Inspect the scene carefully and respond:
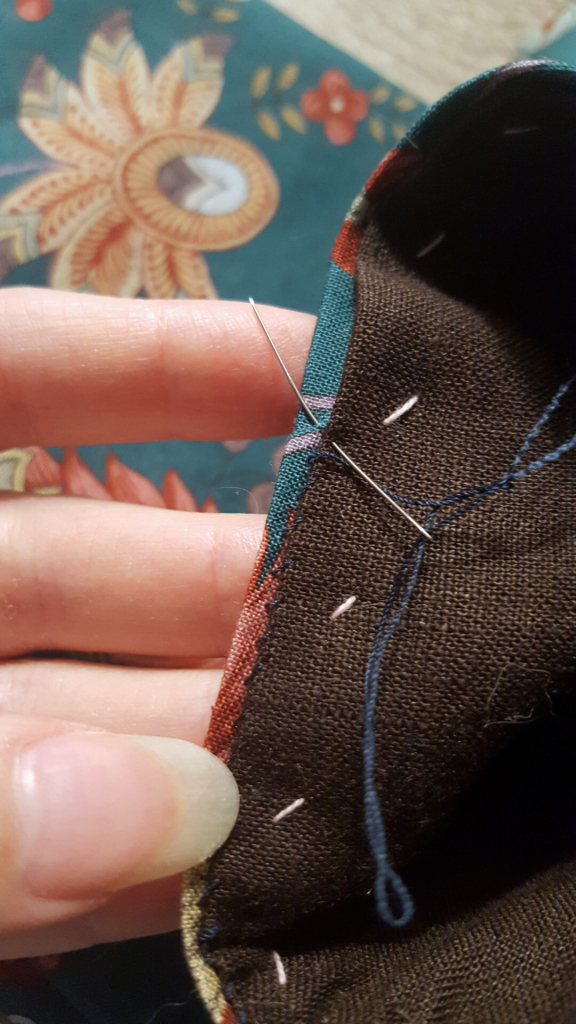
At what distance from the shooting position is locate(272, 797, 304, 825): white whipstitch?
0.72m

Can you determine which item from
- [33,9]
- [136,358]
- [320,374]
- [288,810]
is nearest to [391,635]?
[288,810]

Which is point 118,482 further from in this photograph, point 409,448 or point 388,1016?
point 388,1016

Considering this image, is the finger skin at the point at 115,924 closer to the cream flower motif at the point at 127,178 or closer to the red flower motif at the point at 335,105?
the cream flower motif at the point at 127,178

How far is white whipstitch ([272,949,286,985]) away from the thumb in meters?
0.13

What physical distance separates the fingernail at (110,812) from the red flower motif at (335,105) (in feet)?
4.97

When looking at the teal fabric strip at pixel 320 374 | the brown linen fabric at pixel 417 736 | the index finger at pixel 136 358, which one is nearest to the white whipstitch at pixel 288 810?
the brown linen fabric at pixel 417 736

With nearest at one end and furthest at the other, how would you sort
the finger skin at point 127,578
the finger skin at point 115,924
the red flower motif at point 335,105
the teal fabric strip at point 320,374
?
the teal fabric strip at point 320,374
the finger skin at point 115,924
the finger skin at point 127,578
the red flower motif at point 335,105

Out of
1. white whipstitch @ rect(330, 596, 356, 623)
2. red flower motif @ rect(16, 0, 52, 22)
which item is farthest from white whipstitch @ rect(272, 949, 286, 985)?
red flower motif @ rect(16, 0, 52, 22)

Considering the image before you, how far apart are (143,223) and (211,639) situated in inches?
39.3

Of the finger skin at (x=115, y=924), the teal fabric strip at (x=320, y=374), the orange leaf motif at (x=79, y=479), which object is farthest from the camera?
the orange leaf motif at (x=79, y=479)

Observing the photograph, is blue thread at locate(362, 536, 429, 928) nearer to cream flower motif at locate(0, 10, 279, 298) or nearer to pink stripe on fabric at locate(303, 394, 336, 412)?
pink stripe on fabric at locate(303, 394, 336, 412)

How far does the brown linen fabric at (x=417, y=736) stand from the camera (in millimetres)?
703

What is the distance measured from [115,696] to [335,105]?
1.47 m

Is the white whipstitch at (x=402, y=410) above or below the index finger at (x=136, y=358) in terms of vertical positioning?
above
